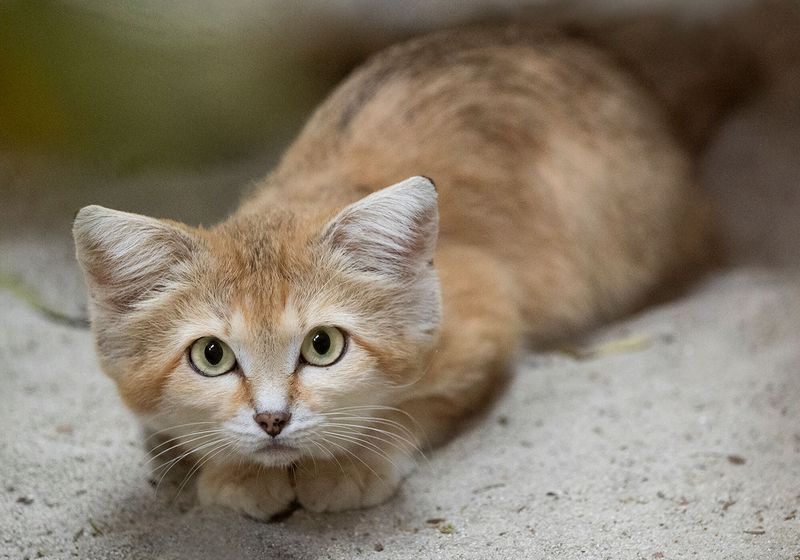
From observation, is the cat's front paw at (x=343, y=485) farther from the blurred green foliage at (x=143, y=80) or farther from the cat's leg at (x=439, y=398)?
the blurred green foliage at (x=143, y=80)

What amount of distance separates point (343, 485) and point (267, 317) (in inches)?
19.4

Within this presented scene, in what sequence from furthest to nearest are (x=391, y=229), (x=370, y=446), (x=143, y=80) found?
1. (x=143, y=80)
2. (x=370, y=446)
3. (x=391, y=229)

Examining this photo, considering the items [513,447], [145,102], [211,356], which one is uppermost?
[145,102]

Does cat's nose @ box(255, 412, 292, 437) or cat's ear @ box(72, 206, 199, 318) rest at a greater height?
cat's ear @ box(72, 206, 199, 318)

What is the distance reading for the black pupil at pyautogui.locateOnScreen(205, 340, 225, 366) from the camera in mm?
1929

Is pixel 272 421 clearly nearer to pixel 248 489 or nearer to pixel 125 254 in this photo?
pixel 248 489

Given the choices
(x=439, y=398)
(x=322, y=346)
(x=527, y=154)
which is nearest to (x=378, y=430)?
(x=322, y=346)

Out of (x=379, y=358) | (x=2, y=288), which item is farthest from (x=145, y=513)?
(x=2, y=288)

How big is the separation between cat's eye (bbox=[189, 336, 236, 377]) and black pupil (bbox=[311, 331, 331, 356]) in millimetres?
187

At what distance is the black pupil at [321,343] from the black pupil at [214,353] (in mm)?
211

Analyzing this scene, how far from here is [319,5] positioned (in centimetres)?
293

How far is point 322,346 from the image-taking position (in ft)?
6.42

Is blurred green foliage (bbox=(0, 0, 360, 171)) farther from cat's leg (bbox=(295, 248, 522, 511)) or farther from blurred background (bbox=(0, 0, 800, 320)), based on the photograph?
cat's leg (bbox=(295, 248, 522, 511))

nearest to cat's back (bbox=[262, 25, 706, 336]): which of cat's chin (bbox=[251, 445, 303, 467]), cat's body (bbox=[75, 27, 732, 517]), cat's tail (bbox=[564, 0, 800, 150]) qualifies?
cat's body (bbox=[75, 27, 732, 517])
